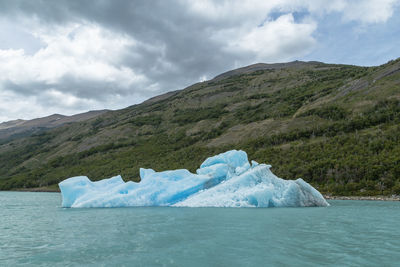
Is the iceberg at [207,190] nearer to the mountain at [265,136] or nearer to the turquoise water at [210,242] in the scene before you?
the turquoise water at [210,242]

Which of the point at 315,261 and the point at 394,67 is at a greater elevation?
the point at 394,67

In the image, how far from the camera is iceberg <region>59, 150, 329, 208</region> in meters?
22.1

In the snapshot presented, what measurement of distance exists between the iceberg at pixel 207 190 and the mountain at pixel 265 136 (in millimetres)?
15073

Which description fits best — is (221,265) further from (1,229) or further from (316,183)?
(316,183)

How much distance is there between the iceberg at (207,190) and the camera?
22.1 meters

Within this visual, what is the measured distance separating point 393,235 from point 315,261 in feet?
18.1

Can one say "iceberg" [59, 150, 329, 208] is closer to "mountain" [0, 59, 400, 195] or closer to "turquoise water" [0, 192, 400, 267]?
"turquoise water" [0, 192, 400, 267]

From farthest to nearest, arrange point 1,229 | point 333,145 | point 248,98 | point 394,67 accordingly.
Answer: point 248,98, point 394,67, point 333,145, point 1,229

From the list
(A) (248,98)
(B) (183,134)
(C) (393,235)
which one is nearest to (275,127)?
(B) (183,134)

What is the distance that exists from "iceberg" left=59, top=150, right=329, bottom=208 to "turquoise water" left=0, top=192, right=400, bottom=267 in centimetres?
622

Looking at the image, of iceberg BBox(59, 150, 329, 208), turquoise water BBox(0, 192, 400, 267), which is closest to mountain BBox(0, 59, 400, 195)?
iceberg BBox(59, 150, 329, 208)

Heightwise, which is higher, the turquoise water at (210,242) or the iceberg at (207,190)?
the iceberg at (207,190)

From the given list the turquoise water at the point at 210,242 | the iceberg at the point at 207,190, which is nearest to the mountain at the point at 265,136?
the iceberg at the point at 207,190

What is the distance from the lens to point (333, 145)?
47.2 metres
